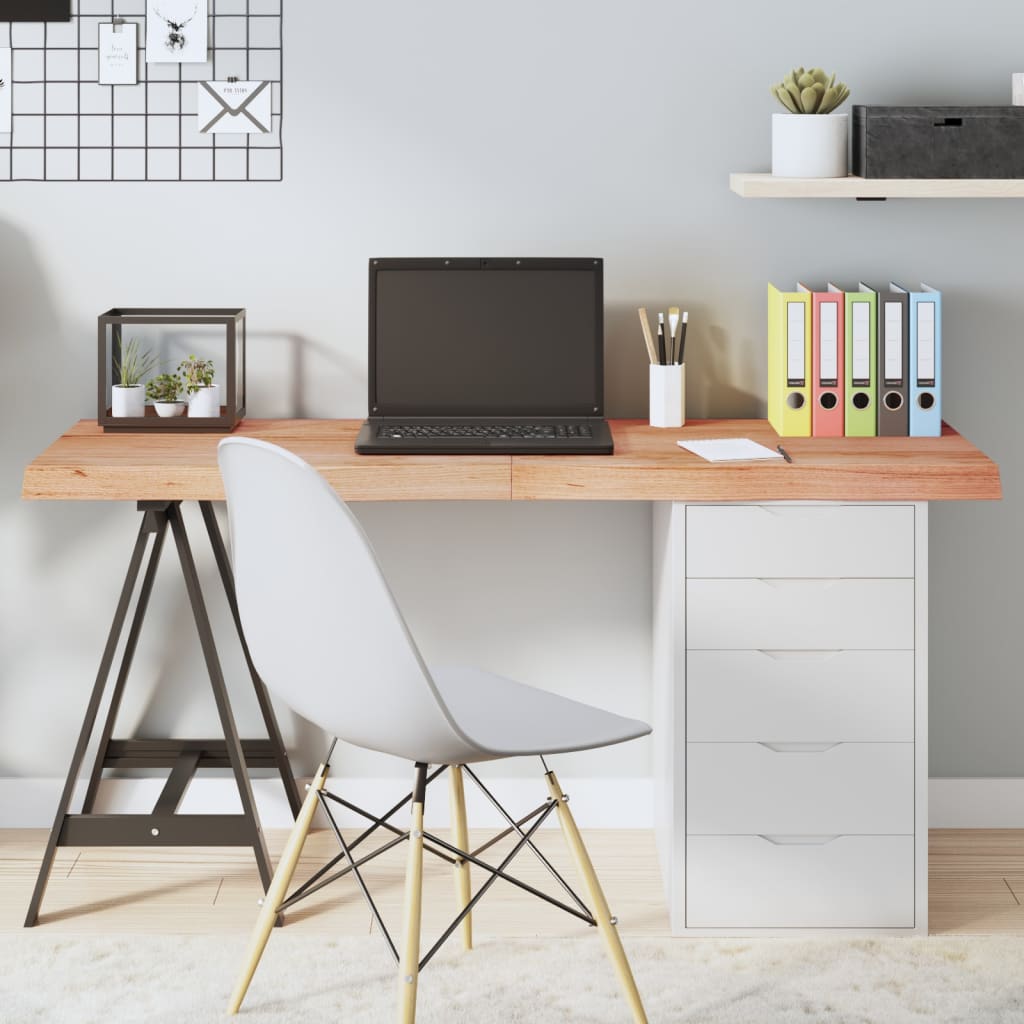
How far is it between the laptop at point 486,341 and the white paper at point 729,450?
253 mm

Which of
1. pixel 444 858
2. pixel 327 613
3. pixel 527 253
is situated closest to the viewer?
pixel 327 613

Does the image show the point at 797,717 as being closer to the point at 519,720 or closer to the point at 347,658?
the point at 519,720

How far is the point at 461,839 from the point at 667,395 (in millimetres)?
917

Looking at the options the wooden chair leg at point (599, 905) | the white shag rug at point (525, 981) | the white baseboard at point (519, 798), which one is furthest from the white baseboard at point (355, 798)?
the wooden chair leg at point (599, 905)

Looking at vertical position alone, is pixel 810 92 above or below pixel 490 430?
above

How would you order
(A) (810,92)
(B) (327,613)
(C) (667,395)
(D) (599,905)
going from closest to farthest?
(B) (327,613) < (D) (599,905) < (A) (810,92) < (C) (667,395)

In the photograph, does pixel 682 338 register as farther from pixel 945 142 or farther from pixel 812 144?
pixel 945 142

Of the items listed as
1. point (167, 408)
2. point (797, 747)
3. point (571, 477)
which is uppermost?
point (167, 408)

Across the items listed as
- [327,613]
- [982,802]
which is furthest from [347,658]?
[982,802]

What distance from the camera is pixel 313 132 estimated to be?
110 inches

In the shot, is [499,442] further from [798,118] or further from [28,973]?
[28,973]

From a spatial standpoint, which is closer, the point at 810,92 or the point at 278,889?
the point at 278,889

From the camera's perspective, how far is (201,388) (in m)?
2.76

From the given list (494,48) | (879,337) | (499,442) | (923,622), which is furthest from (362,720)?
(494,48)
